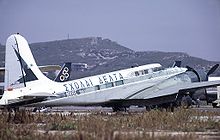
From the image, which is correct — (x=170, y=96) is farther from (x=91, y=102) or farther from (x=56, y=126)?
(x=56, y=126)

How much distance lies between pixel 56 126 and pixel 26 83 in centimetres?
901

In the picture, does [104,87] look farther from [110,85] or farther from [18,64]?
[18,64]

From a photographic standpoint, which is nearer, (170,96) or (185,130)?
(185,130)

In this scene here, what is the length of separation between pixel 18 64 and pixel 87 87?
13.8 ft

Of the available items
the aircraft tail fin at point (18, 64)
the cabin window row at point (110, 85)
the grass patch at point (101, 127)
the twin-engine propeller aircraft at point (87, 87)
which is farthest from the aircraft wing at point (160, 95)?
the grass patch at point (101, 127)

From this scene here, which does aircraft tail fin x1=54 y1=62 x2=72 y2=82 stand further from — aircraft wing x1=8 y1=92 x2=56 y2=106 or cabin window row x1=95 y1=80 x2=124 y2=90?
aircraft wing x1=8 y1=92 x2=56 y2=106

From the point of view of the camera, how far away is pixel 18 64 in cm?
2573

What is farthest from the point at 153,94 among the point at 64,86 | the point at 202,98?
the point at 202,98

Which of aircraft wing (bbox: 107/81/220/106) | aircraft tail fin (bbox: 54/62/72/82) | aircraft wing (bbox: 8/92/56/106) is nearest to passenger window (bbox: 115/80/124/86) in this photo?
aircraft wing (bbox: 107/81/220/106)

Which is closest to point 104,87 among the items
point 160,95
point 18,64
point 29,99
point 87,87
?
point 87,87

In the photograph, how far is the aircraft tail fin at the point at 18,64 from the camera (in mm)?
25281

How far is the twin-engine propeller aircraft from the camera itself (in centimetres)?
2495

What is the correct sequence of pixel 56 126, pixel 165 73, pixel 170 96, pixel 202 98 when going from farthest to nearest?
pixel 202 98, pixel 165 73, pixel 170 96, pixel 56 126

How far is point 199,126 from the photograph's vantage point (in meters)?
17.2
